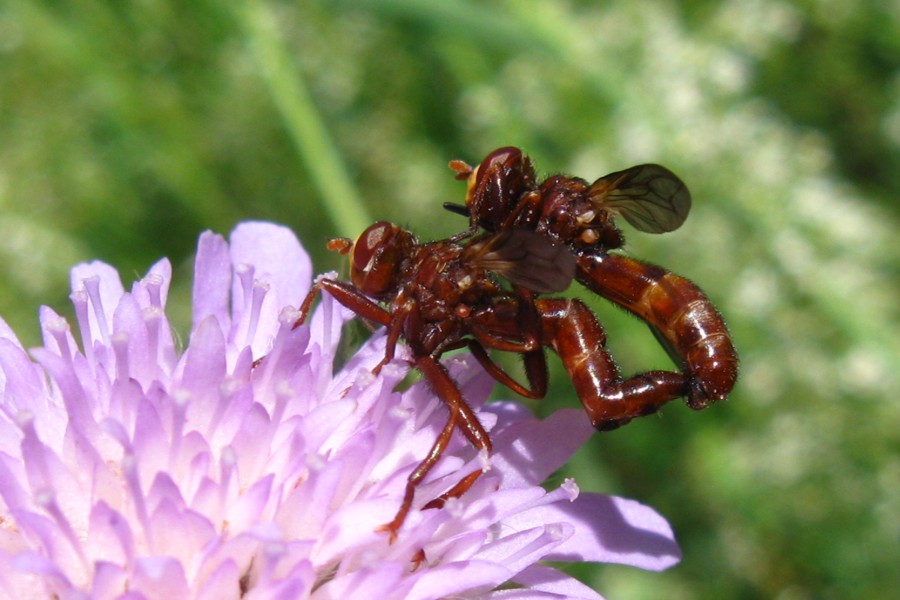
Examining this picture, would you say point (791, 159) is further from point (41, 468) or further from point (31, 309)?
point (41, 468)

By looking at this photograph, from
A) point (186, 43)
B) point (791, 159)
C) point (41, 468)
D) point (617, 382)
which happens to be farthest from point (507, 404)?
point (186, 43)

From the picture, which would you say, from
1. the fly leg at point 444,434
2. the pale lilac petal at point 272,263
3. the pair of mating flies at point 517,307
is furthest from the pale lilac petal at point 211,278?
the fly leg at point 444,434

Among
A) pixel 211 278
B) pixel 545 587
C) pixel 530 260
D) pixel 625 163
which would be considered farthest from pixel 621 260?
pixel 625 163

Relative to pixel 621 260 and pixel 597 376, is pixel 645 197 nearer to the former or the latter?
pixel 621 260

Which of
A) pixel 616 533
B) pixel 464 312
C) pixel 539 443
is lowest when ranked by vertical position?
pixel 616 533

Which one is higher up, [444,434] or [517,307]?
[517,307]

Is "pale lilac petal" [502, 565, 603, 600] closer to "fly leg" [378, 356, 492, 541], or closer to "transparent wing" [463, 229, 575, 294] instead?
"fly leg" [378, 356, 492, 541]
